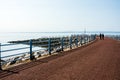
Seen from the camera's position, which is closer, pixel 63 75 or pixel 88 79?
pixel 88 79

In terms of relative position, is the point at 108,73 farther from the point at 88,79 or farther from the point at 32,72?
the point at 32,72

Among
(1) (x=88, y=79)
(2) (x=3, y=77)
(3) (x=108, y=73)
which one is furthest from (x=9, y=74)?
(3) (x=108, y=73)

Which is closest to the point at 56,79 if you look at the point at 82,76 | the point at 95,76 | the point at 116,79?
the point at 82,76

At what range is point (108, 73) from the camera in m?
9.57

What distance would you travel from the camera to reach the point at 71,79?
8.20 m

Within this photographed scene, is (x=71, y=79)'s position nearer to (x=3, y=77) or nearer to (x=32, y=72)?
(x=32, y=72)

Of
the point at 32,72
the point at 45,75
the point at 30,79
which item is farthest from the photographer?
the point at 32,72

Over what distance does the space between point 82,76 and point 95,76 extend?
59cm

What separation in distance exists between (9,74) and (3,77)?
0.57 meters

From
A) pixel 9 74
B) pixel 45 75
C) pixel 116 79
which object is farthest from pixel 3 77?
pixel 116 79

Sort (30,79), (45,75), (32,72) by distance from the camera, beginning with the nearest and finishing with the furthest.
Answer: (30,79) < (45,75) < (32,72)

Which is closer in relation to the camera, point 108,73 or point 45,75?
point 45,75

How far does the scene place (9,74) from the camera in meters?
8.98

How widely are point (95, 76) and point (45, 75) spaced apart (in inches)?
87.8
